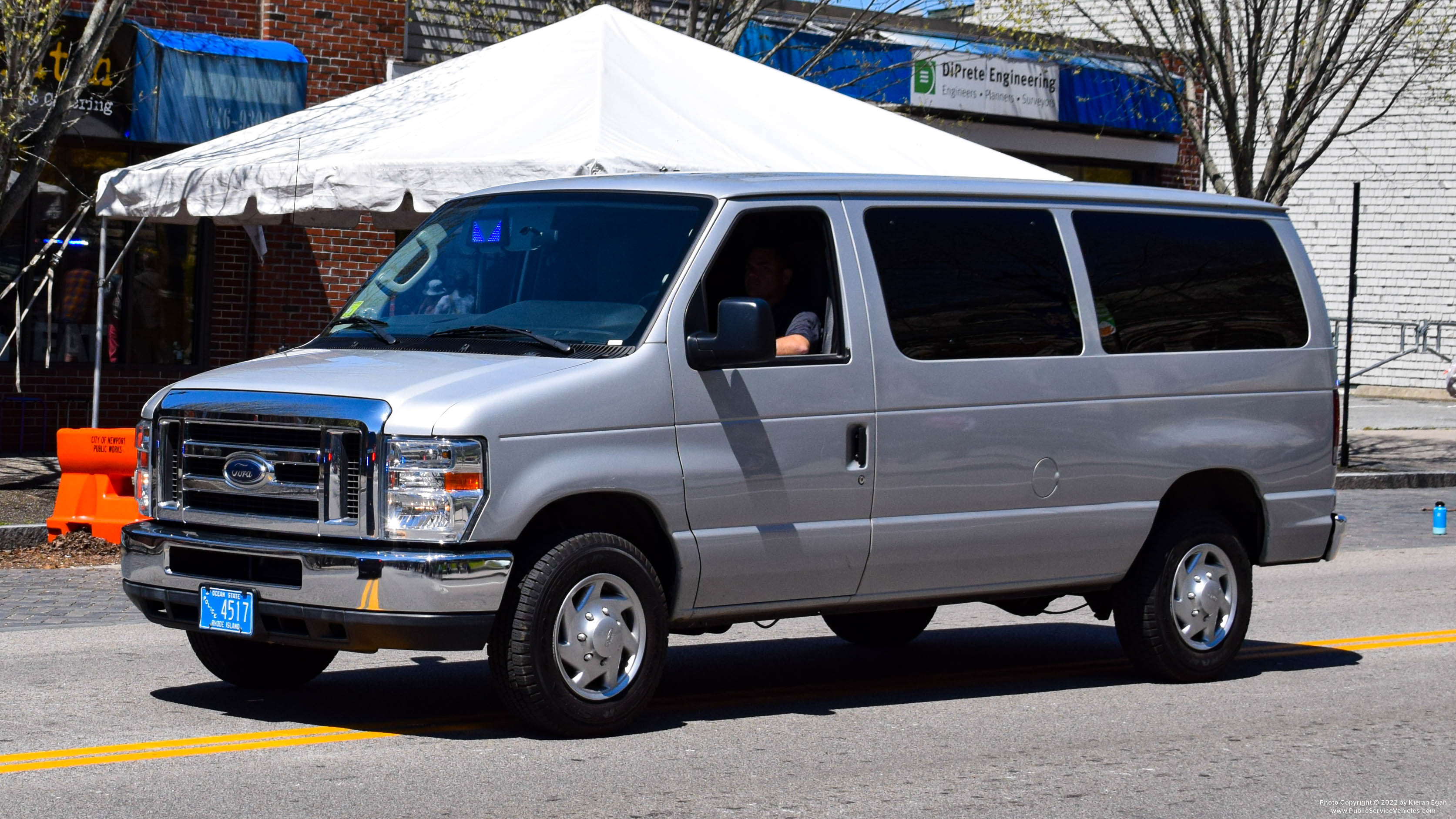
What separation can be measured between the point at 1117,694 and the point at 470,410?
358cm

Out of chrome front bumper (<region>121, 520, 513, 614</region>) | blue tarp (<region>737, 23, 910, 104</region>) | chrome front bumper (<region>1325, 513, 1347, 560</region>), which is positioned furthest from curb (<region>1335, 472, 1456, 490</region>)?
chrome front bumper (<region>121, 520, 513, 614</region>)

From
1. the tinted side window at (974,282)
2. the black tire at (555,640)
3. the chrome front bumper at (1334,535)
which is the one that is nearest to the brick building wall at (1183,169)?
the chrome front bumper at (1334,535)

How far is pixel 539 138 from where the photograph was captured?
507 inches

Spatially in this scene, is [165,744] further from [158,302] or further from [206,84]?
[158,302]

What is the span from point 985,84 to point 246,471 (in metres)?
18.9

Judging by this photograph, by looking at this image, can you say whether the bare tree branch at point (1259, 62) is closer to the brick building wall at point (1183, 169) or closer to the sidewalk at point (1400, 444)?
the brick building wall at point (1183, 169)

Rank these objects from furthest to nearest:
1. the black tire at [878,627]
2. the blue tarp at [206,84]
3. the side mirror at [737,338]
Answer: the blue tarp at [206,84]
the black tire at [878,627]
the side mirror at [737,338]

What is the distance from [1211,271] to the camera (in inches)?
348

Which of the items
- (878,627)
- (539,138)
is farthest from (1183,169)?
(878,627)

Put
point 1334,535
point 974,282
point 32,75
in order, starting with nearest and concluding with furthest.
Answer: point 974,282
point 1334,535
point 32,75

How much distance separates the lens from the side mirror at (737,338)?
6.93 m

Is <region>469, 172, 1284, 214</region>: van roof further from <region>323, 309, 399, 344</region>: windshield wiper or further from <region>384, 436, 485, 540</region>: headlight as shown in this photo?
<region>384, 436, 485, 540</region>: headlight

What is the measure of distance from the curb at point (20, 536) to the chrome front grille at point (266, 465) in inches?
255

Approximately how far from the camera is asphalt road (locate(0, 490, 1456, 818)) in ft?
20.0
